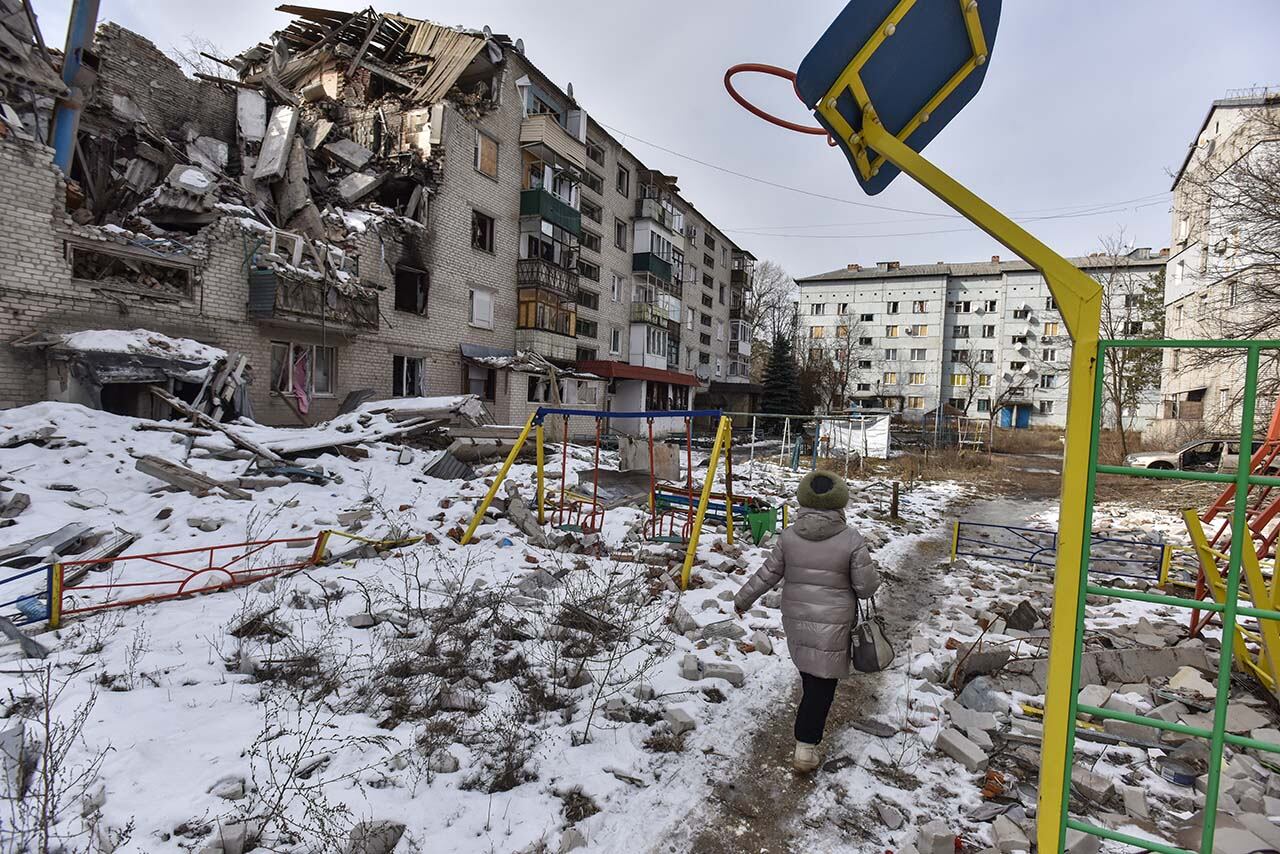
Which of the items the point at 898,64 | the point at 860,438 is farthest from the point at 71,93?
the point at 860,438

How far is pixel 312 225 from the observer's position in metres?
15.9

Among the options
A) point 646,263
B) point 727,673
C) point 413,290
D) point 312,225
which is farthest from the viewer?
point 646,263

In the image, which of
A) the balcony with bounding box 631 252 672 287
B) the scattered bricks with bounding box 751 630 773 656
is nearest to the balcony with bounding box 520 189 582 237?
the balcony with bounding box 631 252 672 287

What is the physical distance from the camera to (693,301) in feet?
129

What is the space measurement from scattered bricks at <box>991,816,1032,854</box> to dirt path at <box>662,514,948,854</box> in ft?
2.71

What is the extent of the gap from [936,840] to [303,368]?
16698 mm

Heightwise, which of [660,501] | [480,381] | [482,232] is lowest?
[660,501]

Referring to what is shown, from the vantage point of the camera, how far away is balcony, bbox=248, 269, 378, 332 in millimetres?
13680

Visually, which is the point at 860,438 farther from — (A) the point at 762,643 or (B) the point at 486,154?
(A) the point at 762,643

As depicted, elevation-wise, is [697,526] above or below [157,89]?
below

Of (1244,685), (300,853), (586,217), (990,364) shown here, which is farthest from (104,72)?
(990,364)

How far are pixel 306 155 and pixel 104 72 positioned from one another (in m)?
4.49

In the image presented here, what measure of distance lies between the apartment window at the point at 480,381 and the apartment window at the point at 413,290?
265cm

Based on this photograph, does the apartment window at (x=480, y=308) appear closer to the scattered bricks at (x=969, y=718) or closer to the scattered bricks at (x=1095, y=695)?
the scattered bricks at (x=969, y=718)
